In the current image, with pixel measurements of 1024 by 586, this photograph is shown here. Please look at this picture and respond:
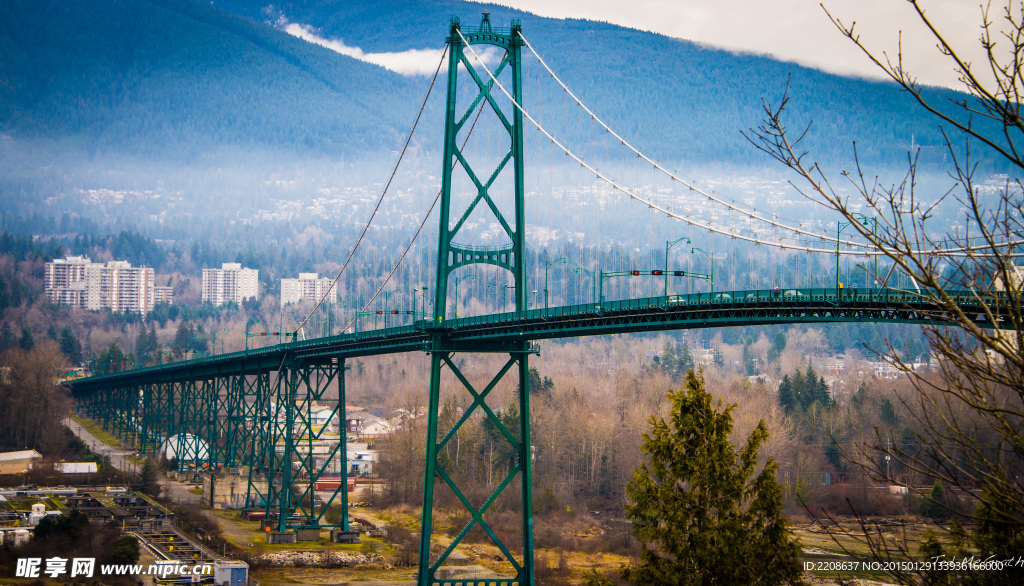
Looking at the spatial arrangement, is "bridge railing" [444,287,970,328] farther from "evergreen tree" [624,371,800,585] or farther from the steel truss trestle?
the steel truss trestle

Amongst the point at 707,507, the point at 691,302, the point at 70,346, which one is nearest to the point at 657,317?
the point at 691,302

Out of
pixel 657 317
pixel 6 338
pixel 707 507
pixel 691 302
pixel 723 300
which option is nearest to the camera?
pixel 707 507

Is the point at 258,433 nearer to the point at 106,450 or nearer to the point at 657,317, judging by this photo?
the point at 106,450

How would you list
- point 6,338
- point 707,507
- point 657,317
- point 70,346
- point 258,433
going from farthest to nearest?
point 70,346, point 6,338, point 258,433, point 657,317, point 707,507

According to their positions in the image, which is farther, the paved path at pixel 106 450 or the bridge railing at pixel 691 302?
the paved path at pixel 106 450

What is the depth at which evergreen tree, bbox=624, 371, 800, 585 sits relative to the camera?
19.8 metres

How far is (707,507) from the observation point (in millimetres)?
20250

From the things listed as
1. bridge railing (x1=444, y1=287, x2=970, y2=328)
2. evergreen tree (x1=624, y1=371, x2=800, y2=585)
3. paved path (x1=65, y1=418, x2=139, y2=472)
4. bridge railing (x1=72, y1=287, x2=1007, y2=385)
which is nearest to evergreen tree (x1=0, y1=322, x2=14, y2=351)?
paved path (x1=65, y1=418, x2=139, y2=472)

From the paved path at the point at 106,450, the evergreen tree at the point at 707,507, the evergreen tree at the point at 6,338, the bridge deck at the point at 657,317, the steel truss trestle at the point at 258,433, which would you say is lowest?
the paved path at the point at 106,450

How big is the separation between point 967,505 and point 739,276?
102 meters

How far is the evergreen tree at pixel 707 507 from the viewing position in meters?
19.8

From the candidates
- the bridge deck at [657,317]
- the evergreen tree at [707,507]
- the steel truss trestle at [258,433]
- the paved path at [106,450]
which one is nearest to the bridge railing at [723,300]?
the bridge deck at [657,317]

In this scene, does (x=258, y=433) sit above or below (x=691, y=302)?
below

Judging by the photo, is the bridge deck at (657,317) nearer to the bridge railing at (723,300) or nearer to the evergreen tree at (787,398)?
the bridge railing at (723,300)
